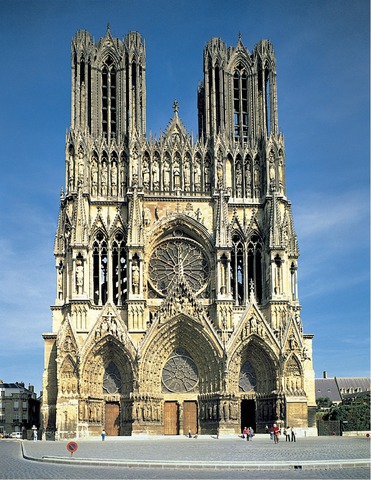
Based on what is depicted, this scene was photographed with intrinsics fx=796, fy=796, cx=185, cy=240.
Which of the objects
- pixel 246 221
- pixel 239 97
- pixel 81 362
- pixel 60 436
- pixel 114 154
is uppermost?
pixel 239 97

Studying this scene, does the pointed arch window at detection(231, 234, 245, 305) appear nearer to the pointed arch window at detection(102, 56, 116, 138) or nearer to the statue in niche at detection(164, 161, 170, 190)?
the statue in niche at detection(164, 161, 170, 190)

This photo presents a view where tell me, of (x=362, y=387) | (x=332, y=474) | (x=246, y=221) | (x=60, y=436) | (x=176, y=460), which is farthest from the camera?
(x=362, y=387)

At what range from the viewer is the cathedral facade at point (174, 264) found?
49.9 meters

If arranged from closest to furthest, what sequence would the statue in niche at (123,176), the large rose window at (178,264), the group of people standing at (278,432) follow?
the group of people standing at (278,432)
the large rose window at (178,264)
the statue in niche at (123,176)

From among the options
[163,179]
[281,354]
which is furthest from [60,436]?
[163,179]

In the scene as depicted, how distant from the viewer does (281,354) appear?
165 ft

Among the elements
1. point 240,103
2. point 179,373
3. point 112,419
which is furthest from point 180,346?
point 240,103

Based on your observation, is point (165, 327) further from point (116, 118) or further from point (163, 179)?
point (116, 118)

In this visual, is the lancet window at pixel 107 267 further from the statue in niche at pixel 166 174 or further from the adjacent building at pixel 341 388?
the adjacent building at pixel 341 388

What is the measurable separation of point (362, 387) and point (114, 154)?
234 ft

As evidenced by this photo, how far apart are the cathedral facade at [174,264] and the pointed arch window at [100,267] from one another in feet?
0.31

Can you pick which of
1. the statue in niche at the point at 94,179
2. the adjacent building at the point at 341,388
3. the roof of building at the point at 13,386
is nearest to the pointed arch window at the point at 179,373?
the statue in niche at the point at 94,179

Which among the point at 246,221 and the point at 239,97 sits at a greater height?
the point at 239,97

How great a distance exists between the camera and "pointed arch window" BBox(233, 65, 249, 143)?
5688 cm
